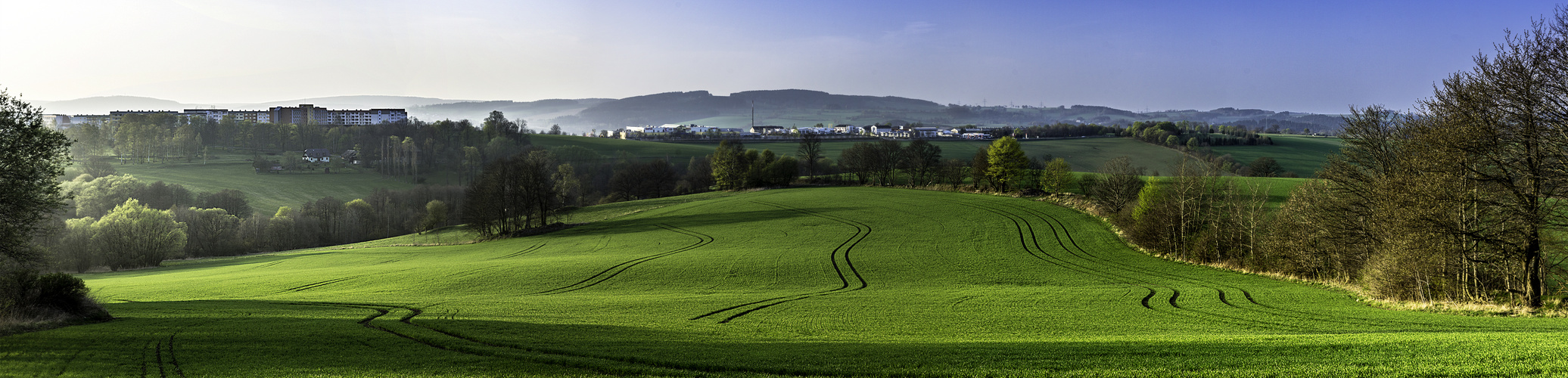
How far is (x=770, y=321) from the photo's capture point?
790 inches

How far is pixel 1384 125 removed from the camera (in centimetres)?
3044

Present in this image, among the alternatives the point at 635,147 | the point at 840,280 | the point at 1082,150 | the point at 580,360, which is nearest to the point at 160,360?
the point at 580,360

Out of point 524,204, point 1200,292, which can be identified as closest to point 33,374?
point 1200,292

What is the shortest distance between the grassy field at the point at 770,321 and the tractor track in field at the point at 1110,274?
22cm

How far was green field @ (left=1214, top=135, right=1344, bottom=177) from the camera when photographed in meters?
95.6

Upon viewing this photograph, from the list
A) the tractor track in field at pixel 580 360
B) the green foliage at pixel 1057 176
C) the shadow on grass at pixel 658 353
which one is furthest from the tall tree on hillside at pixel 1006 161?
the tractor track in field at pixel 580 360

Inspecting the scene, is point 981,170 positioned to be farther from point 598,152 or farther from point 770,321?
point 598,152

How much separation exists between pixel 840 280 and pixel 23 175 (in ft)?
99.7

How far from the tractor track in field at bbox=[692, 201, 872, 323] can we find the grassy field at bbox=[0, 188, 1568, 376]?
0.97 ft

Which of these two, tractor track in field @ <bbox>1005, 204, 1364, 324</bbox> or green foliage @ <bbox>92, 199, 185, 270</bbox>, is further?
green foliage @ <bbox>92, 199, 185, 270</bbox>

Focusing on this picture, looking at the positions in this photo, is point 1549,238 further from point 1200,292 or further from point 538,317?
point 538,317

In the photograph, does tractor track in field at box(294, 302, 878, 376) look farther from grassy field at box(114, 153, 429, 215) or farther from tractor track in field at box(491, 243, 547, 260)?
grassy field at box(114, 153, 429, 215)

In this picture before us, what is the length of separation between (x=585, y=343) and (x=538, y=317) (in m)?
5.51

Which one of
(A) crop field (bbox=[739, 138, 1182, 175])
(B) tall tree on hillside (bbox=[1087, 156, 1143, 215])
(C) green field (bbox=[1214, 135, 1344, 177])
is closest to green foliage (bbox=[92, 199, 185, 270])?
(B) tall tree on hillside (bbox=[1087, 156, 1143, 215])
